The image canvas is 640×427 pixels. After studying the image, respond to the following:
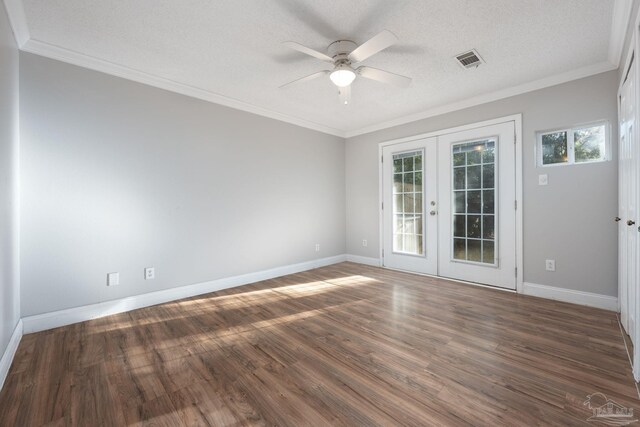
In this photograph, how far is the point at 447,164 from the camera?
13.1 feet

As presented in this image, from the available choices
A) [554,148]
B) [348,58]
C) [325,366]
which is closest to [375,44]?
[348,58]

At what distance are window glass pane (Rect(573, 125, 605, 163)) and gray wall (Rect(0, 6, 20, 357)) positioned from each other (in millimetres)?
5096

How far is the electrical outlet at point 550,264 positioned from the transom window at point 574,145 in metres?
1.12

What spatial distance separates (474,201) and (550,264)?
1110 millimetres

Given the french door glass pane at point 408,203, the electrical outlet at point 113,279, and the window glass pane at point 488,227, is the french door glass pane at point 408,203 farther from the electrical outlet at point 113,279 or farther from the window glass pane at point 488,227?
the electrical outlet at point 113,279

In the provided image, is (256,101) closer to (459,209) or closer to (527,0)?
(527,0)

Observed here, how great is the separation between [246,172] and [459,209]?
123 inches

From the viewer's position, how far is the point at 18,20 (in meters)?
2.12

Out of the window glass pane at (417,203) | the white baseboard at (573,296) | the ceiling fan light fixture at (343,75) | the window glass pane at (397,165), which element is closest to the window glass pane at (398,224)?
the window glass pane at (417,203)

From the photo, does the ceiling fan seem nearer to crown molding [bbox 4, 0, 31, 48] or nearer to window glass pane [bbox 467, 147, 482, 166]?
window glass pane [bbox 467, 147, 482, 166]

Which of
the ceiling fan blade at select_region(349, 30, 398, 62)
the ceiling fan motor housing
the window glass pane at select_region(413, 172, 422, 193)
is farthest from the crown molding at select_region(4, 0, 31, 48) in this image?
the window glass pane at select_region(413, 172, 422, 193)

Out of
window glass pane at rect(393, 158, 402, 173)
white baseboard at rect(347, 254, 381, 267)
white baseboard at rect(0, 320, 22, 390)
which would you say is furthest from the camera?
white baseboard at rect(347, 254, 381, 267)

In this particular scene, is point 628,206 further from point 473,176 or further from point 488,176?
point 473,176

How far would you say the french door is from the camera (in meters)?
3.50
